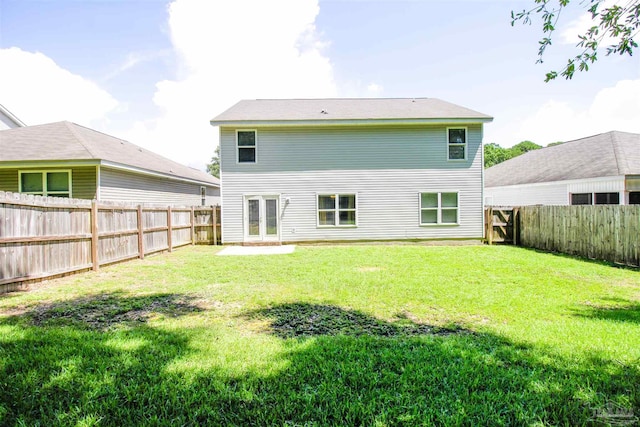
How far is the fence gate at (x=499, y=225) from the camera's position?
43.3ft

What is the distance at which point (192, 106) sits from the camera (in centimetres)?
2255

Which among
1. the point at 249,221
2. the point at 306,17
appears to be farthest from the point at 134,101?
the point at 306,17

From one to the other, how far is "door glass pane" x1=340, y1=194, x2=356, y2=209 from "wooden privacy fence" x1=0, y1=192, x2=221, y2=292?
6731 millimetres

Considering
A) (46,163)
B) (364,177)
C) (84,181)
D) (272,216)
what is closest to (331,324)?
(272,216)

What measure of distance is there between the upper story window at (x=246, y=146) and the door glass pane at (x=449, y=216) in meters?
8.32

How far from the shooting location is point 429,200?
13.6m

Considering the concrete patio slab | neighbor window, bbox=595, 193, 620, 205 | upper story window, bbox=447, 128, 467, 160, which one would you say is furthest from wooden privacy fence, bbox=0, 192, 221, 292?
neighbor window, bbox=595, 193, 620, 205

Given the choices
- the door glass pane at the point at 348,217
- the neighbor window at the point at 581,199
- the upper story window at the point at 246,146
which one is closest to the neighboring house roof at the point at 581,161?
the neighbor window at the point at 581,199

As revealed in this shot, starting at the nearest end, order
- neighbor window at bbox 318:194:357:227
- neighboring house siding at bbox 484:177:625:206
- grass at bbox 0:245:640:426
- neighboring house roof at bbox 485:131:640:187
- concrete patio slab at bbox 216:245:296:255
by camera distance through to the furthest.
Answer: grass at bbox 0:245:640:426 < concrete patio slab at bbox 216:245:296:255 < neighbor window at bbox 318:194:357:227 < neighboring house siding at bbox 484:177:625:206 < neighboring house roof at bbox 485:131:640:187

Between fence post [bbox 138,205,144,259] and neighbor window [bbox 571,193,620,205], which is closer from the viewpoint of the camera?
fence post [bbox 138,205,144,259]

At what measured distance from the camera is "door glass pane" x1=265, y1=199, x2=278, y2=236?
1333 cm

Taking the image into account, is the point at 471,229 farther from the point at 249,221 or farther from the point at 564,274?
the point at 249,221

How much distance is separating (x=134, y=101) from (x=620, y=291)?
19465 millimetres

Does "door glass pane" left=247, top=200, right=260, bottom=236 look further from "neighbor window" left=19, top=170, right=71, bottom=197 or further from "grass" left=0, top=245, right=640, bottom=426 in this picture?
"grass" left=0, top=245, right=640, bottom=426
